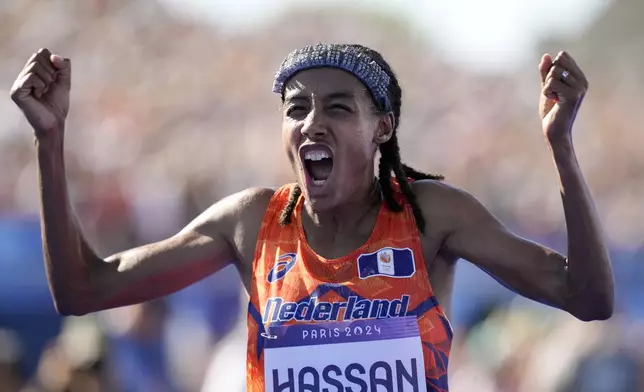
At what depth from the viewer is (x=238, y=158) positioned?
8.67 meters

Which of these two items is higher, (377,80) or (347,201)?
(377,80)

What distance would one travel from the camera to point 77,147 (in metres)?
8.49

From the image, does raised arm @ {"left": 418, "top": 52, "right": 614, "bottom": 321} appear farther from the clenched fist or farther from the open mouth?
the open mouth

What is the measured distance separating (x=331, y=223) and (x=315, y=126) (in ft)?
1.23

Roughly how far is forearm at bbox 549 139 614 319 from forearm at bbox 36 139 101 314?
59.2 inches

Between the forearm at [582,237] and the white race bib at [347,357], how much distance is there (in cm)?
51

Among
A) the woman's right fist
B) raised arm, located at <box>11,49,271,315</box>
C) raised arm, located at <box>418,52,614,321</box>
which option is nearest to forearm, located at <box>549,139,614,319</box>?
raised arm, located at <box>418,52,614,321</box>

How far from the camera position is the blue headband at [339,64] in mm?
3449

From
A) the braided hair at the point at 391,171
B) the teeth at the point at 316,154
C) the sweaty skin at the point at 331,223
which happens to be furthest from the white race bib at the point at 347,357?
the teeth at the point at 316,154

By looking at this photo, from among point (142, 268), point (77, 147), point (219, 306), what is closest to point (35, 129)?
point (142, 268)

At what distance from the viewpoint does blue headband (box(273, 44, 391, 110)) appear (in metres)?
3.45

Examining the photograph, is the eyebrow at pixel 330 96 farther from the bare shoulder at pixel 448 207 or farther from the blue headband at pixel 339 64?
the bare shoulder at pixel 448 207

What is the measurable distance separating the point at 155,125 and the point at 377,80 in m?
5.53

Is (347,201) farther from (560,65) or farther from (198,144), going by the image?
(198,144)
